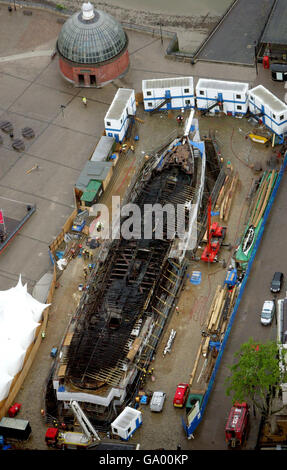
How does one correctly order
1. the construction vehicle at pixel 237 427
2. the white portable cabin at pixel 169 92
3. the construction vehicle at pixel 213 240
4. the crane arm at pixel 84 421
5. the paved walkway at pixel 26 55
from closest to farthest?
the construction vehicle at pixel 237 427, the crane arm at pixel 84 421, the construction vehicle at pixel 213 240, the white portable cabin at pixel 169 92, the paved walkway at pixel 26 55

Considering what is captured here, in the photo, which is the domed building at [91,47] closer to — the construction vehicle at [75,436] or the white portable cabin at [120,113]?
the white portable cabin at [120,113]

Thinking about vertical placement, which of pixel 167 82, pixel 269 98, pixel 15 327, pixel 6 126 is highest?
pixel 167 82

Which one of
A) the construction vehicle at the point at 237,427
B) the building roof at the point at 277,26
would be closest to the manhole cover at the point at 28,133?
the building roof at the point at 277,26

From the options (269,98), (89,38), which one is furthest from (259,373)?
(89,38)

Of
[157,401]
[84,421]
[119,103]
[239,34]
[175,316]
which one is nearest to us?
[84,421]

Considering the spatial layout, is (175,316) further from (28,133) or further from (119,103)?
(28,133)

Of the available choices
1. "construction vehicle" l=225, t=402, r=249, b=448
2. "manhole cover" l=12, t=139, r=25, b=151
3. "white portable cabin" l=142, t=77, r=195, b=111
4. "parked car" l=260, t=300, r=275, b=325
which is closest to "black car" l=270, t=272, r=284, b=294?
"parked car" l=260, t=300, r=275, b=325

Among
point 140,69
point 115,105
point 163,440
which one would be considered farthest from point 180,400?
point 140,69

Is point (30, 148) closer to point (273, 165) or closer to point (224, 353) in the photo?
point (273, 165)
